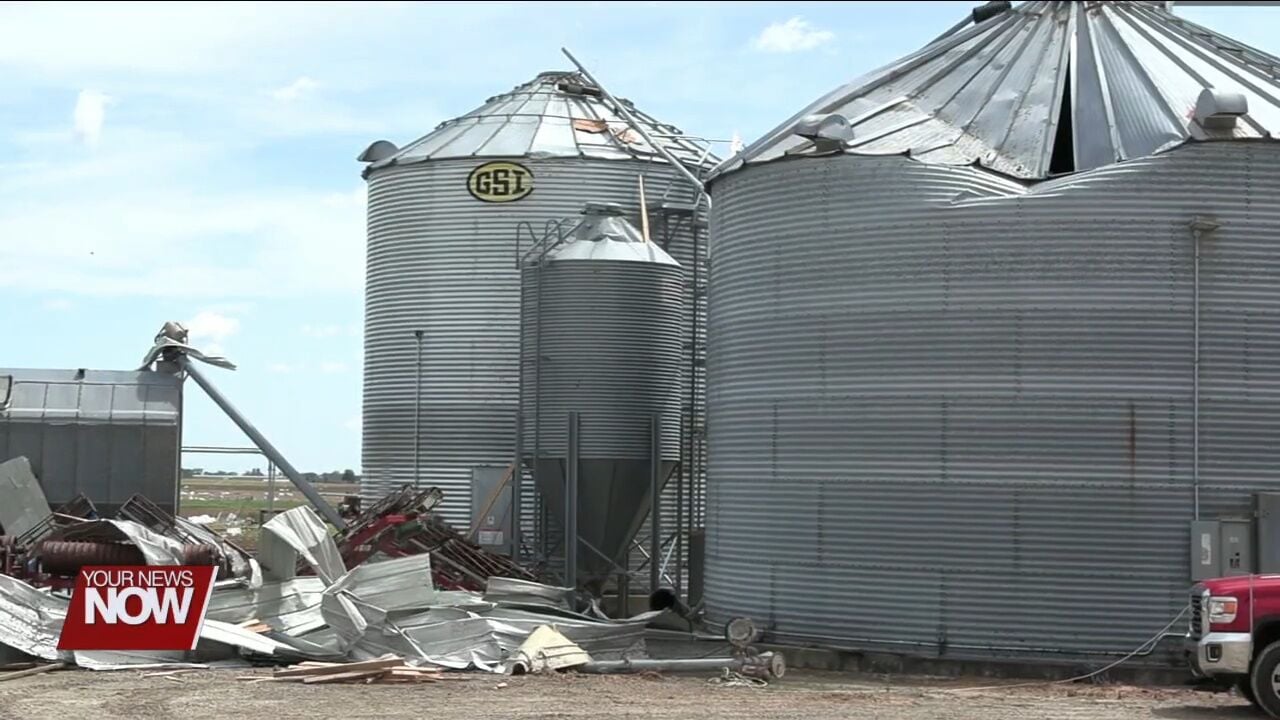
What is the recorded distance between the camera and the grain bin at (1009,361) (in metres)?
22.0

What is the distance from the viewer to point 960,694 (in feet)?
67.9

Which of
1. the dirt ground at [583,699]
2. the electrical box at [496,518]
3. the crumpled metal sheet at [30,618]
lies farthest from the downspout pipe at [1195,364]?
the crumpled metal sheet at [30,618]

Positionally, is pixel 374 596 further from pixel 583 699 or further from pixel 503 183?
pixel 503 183

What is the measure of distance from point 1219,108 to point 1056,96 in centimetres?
337

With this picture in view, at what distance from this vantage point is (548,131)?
3597 cm

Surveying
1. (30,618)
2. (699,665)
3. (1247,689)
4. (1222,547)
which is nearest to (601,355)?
(699,665)

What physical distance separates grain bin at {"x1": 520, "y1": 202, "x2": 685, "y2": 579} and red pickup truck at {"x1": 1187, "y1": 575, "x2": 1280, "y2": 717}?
42.9 ft

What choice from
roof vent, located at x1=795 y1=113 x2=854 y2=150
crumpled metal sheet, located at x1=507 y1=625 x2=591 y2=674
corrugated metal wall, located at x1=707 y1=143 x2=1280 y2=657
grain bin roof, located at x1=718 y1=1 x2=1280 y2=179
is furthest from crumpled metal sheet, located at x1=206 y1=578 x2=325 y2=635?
roof vent, located at x1=795 y1=113 x2=854 y2=150

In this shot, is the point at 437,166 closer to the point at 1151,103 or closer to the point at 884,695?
the point at 1151,103

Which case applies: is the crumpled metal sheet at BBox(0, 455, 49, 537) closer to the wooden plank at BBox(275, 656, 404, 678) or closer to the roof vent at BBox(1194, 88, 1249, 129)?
the wooden plank at BBox(275, 656, 404, 678)

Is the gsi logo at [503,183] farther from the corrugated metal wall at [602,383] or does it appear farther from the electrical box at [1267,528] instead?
the electrical box at [1267,528]

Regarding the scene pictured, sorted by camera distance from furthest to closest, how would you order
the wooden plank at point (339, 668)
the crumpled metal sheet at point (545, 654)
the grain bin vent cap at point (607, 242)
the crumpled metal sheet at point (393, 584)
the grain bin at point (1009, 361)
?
the grain bin vent cap at point (607, 242)
the crumpled metal sheet at point (393, 584)
the crumpled metal sheet at point (545, 654)
the grain bin at point (1009, 361)
the wooden plank at point (339, 668)

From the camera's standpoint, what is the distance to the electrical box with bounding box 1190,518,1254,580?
71.5 ft

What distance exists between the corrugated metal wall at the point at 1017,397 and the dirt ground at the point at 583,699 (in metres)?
1.33
